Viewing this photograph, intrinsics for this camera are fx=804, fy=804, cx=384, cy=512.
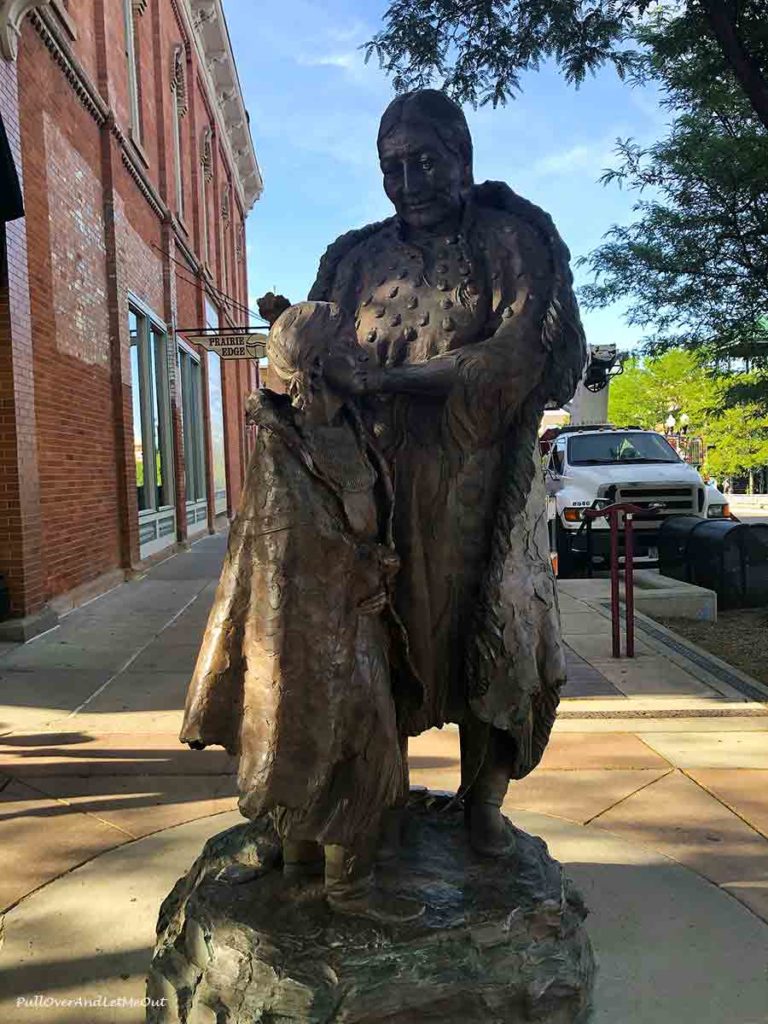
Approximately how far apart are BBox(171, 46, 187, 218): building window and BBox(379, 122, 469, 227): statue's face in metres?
13.9

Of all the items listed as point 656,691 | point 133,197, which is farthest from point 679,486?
point 133,197

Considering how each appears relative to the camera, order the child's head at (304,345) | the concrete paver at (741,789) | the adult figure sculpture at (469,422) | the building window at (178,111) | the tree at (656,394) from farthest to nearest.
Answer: the tree at (656,394) < the building window at (178,111) < the concrete paver at (741,789) < the adult figure sculpture at (469,422) < the child's head at (304,345)

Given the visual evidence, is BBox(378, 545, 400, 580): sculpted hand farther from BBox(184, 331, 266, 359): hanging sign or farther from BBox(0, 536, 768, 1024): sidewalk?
BBox(184, 331, 266, 359): hanging sign

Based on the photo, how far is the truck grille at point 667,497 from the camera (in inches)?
445

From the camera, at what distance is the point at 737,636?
7859mm

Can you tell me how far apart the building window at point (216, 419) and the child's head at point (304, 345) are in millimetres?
16788

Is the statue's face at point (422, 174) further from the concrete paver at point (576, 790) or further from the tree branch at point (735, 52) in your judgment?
the tree branch at point (735, 52)

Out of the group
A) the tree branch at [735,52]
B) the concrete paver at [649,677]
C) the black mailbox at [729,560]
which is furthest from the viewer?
the black mailbox at [729,560]

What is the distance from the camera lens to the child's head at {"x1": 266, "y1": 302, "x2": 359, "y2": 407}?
1.82 metres

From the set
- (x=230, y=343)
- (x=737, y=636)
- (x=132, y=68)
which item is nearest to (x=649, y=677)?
(x=737, y=636)

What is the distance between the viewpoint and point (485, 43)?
6.66 meters

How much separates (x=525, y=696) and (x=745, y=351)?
25.9 ft

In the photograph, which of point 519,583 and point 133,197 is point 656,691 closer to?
point 519,583

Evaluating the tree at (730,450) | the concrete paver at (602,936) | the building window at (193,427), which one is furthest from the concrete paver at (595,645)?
the tree at (730,450)
